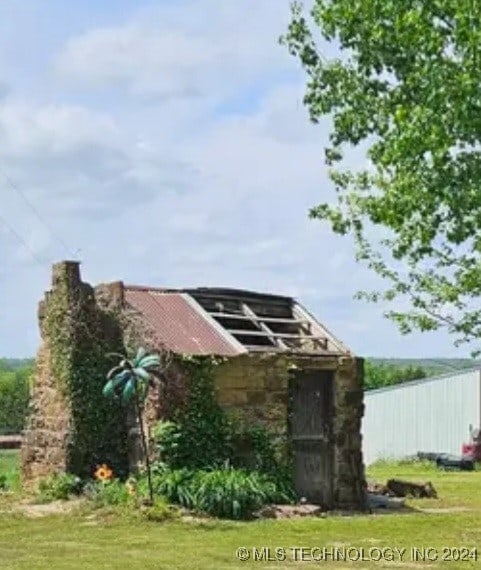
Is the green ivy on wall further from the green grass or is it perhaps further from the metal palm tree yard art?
the green grass

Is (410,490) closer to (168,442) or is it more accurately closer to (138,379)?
(168,442)

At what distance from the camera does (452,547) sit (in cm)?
1454

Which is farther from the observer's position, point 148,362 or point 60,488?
point 60,488

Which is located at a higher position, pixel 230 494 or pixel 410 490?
pixel 410 490

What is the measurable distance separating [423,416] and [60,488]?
30.1m

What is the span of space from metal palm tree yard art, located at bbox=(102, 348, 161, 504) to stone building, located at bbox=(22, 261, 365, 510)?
3.49ft

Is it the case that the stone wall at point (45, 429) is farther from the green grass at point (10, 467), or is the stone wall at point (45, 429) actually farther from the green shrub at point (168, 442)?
the green shrub at point (168, 442)

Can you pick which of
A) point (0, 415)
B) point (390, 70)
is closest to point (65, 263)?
point (390, 70)

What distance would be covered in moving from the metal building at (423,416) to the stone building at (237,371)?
2443 centimetres

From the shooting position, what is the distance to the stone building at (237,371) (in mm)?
20234

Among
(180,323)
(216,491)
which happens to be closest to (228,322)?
(180,323)

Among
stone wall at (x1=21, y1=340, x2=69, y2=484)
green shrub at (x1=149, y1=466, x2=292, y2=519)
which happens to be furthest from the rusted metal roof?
green shrub at (x1=149, y1=466, x2=292, y2=519)

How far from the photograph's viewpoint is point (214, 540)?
15180mm

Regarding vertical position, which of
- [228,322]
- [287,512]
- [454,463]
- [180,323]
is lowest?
[287,512]
